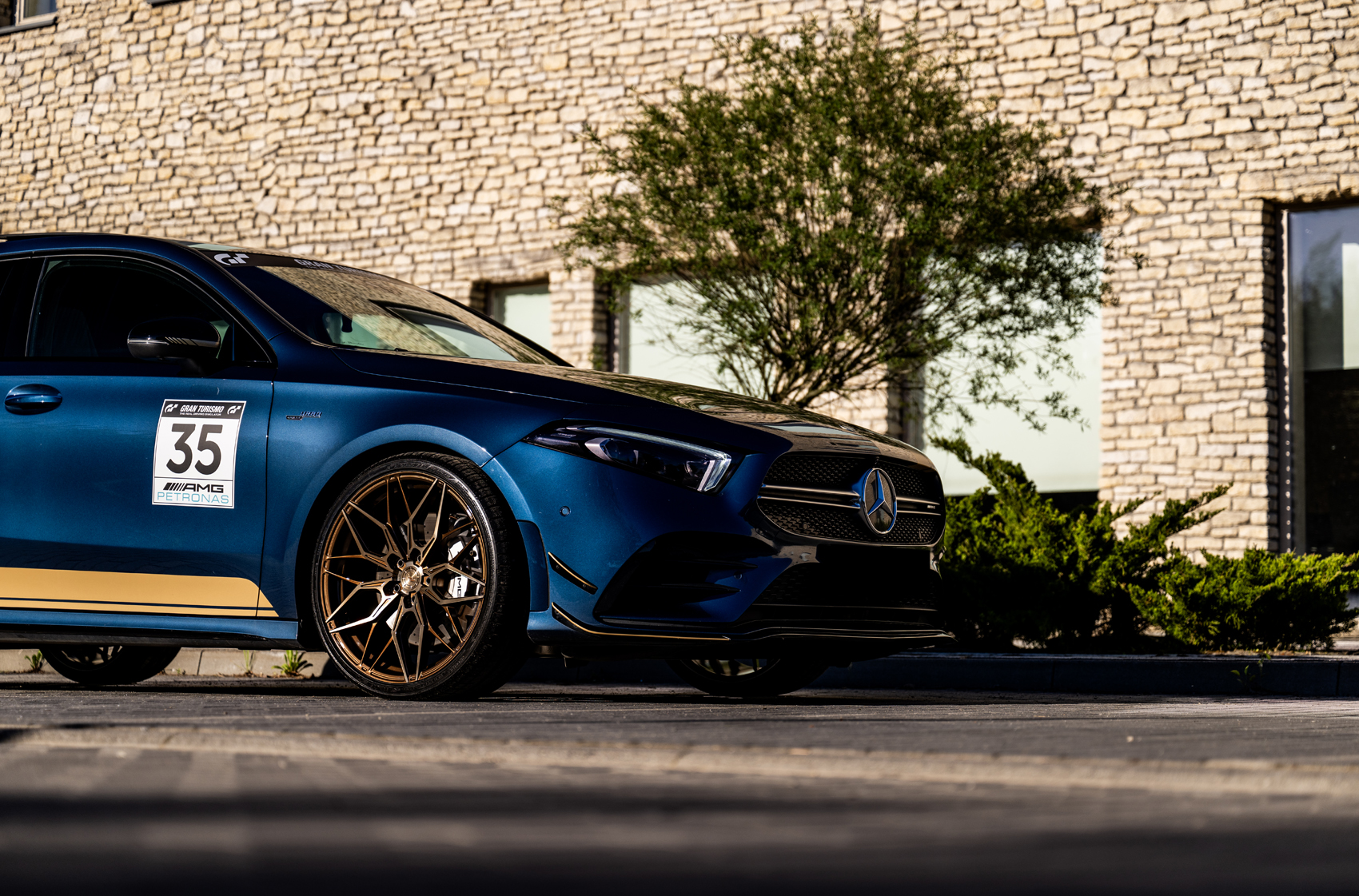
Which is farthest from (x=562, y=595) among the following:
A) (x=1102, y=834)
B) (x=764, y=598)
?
(x=1102, y=834)

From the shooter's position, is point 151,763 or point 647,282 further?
point 647,282

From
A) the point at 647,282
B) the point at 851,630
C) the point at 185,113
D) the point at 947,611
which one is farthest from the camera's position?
the point at 185,113

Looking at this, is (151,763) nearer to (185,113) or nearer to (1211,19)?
(1211,19)

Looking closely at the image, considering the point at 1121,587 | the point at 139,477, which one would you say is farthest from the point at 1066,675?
the point at 139,477

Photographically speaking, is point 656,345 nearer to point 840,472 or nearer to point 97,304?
point 97,304

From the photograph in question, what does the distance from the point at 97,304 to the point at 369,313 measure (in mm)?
1110

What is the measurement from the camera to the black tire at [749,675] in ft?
23.6

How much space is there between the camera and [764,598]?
5820 millimetres

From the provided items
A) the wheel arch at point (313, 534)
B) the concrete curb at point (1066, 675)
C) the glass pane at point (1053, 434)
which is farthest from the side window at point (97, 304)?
the glass pane at point (1053, 434)

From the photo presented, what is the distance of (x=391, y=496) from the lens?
19.7 ft

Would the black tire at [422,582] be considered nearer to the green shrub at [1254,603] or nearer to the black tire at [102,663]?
the black tire at [102,663]

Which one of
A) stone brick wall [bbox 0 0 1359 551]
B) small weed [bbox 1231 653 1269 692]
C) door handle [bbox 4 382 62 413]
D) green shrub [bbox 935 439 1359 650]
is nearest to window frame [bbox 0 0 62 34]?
stone brick wall [bbox 0 0 1359 551]

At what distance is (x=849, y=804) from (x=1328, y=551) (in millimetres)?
13967

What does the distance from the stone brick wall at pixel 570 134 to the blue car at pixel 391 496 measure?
33.6 feet
